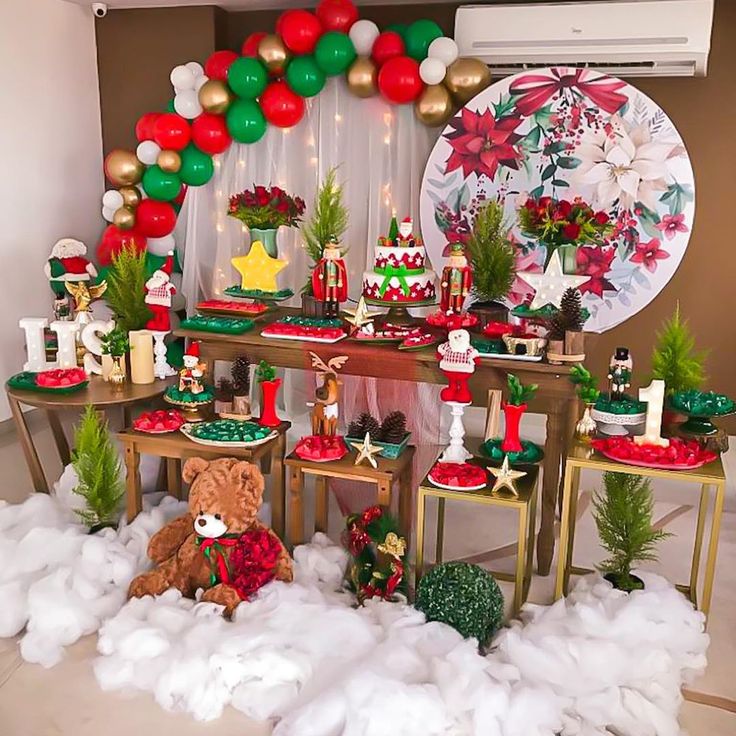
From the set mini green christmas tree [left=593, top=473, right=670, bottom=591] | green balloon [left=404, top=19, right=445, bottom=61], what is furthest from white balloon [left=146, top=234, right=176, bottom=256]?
mini green christmas tree [left=593, top=473, right=670, bottom=591]

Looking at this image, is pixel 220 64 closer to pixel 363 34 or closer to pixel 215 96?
pixel 215 96

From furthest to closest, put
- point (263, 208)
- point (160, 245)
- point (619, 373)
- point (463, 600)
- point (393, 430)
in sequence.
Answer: point (160, 245)
point (263, 208)
point (393, 430)
point (619, 373)
point (463, 600)

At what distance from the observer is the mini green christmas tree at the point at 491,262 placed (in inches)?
124

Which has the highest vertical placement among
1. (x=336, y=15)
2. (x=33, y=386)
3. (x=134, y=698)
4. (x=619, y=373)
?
(x=336, y=15)

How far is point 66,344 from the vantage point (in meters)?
3.29

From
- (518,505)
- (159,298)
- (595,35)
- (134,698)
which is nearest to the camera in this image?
(134,698)

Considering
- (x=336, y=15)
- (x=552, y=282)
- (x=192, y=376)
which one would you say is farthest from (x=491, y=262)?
(x=336, y=15)

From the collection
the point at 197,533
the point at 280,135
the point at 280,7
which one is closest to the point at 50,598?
the point at 197,533

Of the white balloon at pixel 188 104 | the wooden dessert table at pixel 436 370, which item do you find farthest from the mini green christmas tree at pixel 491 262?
the white balloon at pixel 188 104

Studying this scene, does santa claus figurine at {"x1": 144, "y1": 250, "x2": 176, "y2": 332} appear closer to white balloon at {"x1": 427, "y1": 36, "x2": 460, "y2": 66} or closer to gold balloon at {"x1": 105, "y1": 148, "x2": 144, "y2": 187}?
gold balloon at {"x1": 105, "y1": 148, "x2": 144, "y2": 187}

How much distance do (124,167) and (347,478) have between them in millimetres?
2090

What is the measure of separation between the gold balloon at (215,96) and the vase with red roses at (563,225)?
1664mm

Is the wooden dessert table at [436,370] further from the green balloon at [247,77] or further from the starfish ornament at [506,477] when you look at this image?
the green balloon at [247,77]

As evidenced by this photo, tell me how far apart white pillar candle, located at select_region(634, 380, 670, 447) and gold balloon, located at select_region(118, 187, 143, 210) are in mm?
2640
